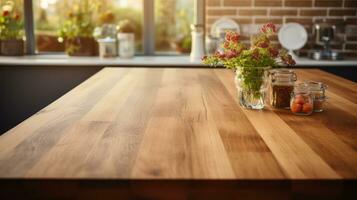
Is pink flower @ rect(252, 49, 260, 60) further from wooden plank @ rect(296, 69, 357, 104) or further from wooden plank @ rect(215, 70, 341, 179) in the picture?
wooden plank @ rect(296, 69, 357, 104)

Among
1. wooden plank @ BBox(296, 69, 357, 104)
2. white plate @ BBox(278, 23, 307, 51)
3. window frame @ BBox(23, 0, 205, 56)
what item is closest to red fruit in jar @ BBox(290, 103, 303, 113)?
wooden plank @ BBox(296, 69, 357, 104)

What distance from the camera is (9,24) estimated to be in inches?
157

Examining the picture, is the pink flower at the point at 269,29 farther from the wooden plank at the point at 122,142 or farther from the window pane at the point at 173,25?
the window pane at the point at 173,25

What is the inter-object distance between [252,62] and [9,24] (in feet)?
9.32

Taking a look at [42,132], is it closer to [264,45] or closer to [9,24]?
[264,45]

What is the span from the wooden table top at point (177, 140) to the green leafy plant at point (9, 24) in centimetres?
215

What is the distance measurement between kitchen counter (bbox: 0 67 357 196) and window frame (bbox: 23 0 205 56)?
2.10 m

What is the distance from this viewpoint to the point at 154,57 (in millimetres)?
3996

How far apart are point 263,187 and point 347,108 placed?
90 centimetres

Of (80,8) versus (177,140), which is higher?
(80,8)

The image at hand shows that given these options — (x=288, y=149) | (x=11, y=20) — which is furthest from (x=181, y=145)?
(x=11, y=20)

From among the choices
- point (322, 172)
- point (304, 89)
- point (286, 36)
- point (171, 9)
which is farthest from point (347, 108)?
point (171, 9)

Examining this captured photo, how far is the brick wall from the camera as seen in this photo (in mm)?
3918

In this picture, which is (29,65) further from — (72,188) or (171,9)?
(72,188)
